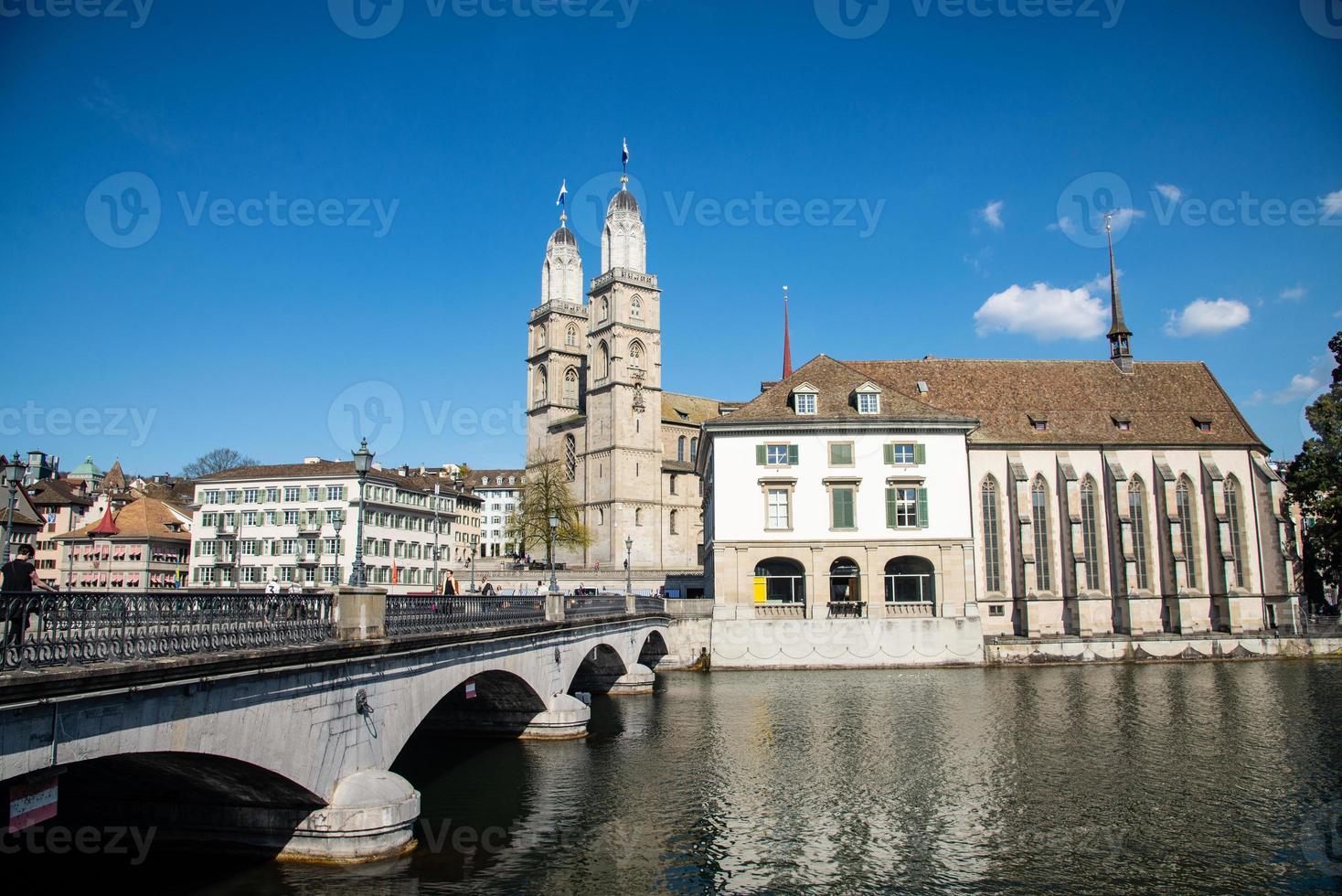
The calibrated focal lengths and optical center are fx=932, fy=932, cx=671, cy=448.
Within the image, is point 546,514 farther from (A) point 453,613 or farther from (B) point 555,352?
(A) point 453,613

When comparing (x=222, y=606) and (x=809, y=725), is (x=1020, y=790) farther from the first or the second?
(x=222, y=606)

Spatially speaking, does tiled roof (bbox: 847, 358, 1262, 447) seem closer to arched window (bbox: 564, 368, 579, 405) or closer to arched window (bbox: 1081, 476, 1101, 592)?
arched window (bbox: 1081, 476, 1101, 592)

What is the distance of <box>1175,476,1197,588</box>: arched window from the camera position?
55750 millimetres

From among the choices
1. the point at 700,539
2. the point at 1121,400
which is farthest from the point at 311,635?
the point at 700,539

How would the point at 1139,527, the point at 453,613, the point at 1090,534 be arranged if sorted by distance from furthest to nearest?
the point at 1139,527 < the point at 1090,534 < the point at 453,613

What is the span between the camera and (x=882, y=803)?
20172mm

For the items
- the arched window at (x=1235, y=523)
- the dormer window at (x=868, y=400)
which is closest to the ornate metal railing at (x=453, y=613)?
the dormer window at (x=868, y=400)

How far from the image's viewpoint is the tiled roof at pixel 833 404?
168 ft

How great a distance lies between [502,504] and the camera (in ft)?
473

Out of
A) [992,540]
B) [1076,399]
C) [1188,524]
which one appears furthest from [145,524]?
[1188,524]

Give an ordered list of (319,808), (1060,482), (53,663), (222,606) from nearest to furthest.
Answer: (53,663), (222,606), (319,808), (1060,482)

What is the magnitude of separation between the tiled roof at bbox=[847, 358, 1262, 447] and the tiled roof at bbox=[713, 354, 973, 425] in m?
4.83

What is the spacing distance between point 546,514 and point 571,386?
839 inches

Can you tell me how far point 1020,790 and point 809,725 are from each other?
949 cm
